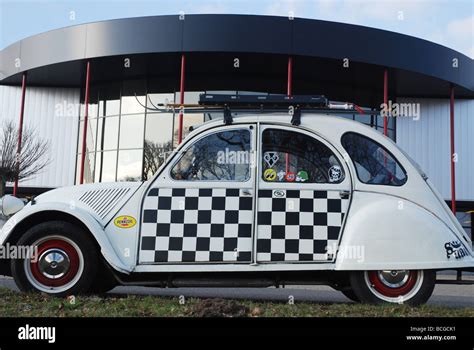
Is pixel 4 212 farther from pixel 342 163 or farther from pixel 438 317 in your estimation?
pixel 438 317

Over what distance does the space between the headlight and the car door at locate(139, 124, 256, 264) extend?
1570 millimetres

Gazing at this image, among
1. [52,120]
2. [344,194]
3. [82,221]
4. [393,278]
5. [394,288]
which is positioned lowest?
[394,288]

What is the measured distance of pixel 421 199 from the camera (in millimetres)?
5352

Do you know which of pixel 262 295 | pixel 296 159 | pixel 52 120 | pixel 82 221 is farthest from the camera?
pixel 52 120

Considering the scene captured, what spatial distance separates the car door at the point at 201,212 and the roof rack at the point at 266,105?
0.51 meters

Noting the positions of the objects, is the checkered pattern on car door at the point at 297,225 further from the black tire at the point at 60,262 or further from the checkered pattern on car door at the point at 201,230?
the black tire at the point at 60,262

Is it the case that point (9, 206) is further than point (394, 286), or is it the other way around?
point (9, 206)

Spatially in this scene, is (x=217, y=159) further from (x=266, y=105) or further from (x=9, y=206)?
(x=9, y=206)

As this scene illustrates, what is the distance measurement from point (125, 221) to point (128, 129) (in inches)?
563

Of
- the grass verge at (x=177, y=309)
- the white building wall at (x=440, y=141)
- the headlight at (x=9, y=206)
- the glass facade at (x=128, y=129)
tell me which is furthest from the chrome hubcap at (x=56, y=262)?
the white building wall at (x=440, y=141)

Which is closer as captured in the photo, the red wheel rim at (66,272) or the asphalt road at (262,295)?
the red wheel rim at (66,272)

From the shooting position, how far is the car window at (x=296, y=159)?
537cm

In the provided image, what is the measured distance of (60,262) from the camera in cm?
527

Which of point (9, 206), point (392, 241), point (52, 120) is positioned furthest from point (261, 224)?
point (52, 120)
